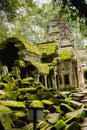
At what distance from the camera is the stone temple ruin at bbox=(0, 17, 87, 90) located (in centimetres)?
2153

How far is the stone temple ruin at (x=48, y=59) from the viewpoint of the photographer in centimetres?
2153

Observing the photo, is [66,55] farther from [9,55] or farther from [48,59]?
[9,55]

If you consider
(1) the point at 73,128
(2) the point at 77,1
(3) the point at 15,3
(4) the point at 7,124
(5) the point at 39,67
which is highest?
(3) the point at 15,3

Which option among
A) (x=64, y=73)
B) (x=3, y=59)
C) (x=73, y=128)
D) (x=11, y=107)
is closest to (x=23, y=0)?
(x=11, y=107)

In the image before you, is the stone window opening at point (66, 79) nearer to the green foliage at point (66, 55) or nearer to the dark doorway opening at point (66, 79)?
the dark doorway opening at point (66, 79)

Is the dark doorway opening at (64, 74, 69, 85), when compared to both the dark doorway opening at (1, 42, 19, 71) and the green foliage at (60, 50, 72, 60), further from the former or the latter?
the dark doorway opening at (1, 42, 19, 71)

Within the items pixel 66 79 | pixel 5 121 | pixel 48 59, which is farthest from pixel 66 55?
pixel 5 121

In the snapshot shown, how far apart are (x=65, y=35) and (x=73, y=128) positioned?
2252 centimetres

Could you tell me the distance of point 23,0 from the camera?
15.0m

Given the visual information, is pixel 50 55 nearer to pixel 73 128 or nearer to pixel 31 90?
pixel 31 90

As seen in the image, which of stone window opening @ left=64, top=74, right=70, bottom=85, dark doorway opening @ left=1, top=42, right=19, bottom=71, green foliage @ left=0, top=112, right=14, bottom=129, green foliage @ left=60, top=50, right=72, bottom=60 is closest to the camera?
green foliage @ left=0, top=112, right=14, bottom=129

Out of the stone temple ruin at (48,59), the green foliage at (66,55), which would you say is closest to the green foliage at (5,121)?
the stone temple ruin at (48,59)

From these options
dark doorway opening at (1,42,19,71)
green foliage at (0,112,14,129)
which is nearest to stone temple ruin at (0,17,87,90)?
dark doorway opening at (1,42,19,71)

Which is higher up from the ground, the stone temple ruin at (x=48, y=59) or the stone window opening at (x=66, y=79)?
the stone temple ruin at (x=48, y=59)
